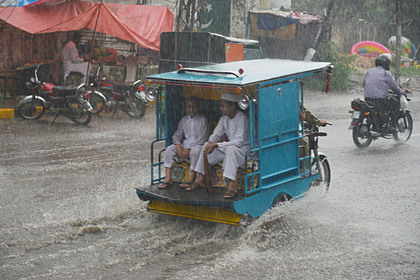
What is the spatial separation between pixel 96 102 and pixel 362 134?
6500 millimetres

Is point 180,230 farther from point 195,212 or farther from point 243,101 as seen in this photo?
point 243,101

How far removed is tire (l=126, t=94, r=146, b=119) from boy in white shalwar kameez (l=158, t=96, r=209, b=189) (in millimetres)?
7702

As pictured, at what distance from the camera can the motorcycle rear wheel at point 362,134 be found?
10859mm

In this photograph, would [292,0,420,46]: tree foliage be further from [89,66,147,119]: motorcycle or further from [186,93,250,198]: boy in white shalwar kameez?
[186,93,250,198]: boy in white shalwar kameez

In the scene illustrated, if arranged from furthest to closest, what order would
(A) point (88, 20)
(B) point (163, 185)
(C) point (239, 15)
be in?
(C) point (239, 15), (A) point (88, 20), (B) point (163, 185)

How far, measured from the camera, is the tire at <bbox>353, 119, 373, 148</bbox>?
428 inches

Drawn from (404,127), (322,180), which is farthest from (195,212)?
(404,127)

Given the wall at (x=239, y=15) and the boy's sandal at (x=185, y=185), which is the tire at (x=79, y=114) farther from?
the wall at (x=239, y=15)

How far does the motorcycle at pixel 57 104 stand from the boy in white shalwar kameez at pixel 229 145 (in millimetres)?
7238

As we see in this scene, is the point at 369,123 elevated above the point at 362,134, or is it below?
above

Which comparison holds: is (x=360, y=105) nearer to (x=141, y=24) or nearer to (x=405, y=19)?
(x=141, y=24)

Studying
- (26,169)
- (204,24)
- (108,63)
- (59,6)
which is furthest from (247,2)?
(26,169)

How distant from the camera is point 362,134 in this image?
10875 millimetres

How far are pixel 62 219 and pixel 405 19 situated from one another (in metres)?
29.1
